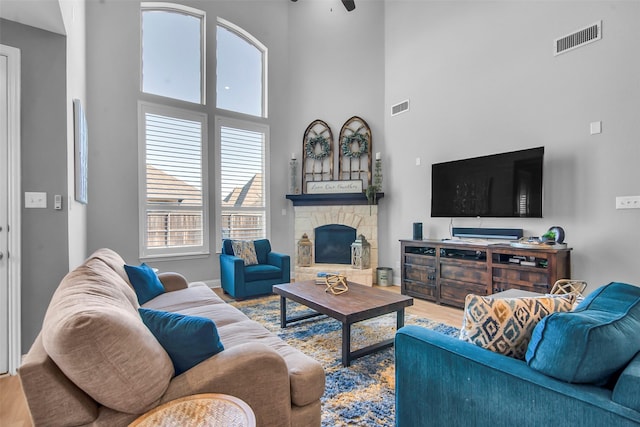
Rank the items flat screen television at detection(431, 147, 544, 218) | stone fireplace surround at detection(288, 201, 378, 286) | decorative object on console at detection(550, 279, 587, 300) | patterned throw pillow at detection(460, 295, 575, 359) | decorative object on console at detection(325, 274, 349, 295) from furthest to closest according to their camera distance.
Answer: stone fireplace surround at detection(288, 201, 378, 286) → flat screen television at detection(431, 147, 544, 218) → decorative object on console at detection(325, 274, 349, 295) → decorative object on console at detection(550, 279, 587, 300) → patterned throw pillow at detection(460, 295, 575, 359)

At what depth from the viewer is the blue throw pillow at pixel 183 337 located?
1.24m

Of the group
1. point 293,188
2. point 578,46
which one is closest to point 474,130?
point 578,46

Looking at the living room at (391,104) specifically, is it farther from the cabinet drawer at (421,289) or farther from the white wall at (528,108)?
the cabinet drawer at (421,289)

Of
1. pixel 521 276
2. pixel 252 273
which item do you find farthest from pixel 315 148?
pixel 521 276

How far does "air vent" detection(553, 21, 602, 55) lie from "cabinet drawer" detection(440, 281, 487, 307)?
8.86 feet

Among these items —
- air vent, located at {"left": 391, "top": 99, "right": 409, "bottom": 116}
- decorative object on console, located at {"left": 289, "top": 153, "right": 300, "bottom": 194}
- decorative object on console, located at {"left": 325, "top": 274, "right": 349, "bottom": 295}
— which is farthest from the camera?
decorative object on console, located at {"left": 289, "top": 153, "right": 300, "bottom": 194}

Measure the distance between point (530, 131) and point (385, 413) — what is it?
11.3 ft

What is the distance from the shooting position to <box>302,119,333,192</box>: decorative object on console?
18.2ft

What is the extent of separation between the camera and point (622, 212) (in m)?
3.00

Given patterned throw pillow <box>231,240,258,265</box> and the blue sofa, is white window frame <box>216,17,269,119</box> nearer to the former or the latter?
patterned throw pillow <box>231,240,258,265</box>

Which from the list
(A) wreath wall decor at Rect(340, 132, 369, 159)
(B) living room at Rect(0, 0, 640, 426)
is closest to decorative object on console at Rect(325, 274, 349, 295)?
(B) living room at Rect(0, 0, 640, 426)

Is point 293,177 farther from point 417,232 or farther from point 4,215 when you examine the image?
point 4,215

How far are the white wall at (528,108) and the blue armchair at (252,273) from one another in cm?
188

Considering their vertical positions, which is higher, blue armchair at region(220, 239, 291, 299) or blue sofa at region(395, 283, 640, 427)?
blue sofa at region(395, 283, 640, 427)
